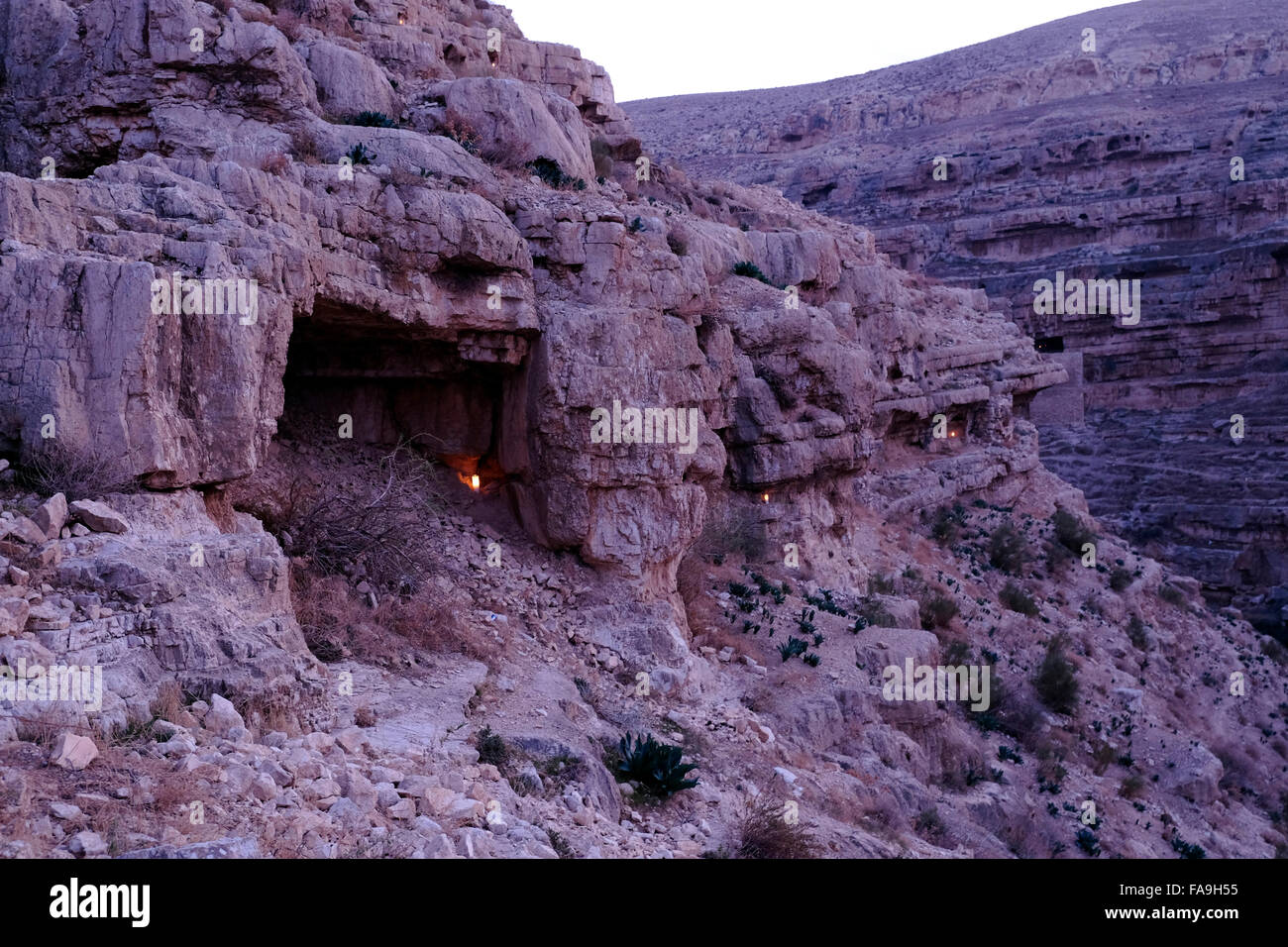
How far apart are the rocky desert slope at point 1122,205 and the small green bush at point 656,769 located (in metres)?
23.8

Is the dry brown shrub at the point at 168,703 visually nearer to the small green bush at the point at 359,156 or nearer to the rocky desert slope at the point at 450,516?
the rocky desert slope at the point at 450,516

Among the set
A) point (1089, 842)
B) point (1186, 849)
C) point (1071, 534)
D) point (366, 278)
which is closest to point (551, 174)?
point (366, 278)

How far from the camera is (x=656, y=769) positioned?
748 cm

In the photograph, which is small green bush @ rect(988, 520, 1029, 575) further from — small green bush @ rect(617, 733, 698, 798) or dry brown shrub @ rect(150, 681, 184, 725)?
dry brown shrub @ rect(150, 681, 184, 725)

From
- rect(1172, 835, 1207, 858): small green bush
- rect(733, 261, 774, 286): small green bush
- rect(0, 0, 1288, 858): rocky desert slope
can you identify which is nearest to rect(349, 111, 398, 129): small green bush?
rect(0, 0, 1288, 858): rocky desert slope

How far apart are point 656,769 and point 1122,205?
43.3m

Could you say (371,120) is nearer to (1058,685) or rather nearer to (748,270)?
(748,270)

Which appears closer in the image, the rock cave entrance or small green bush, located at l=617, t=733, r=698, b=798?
small green bush, located at l=617, t=733, r=698, b=798

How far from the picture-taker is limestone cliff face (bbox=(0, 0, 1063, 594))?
661 centimetres

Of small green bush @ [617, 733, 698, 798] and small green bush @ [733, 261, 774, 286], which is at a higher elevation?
small green bush @ [733, 261, 774, 286]

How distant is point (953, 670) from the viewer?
44.7ft

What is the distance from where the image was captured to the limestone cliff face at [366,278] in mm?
6609

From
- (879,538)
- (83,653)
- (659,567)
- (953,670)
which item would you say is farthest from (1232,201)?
(83,653)

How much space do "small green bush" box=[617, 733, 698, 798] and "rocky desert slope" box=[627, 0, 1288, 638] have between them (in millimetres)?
23840
